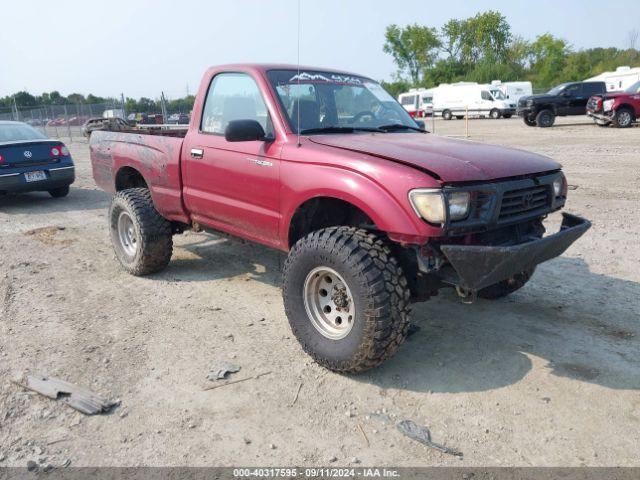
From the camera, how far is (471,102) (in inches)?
1515

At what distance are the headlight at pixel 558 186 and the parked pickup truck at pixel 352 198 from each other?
14 millimetres

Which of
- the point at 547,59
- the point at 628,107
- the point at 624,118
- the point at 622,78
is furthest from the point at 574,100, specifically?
the point at 547,59

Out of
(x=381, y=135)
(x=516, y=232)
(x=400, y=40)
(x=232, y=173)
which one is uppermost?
(x=400, y=40)

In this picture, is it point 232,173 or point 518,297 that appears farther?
point 518,297

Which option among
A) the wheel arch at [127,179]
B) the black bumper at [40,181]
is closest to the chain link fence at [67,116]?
the black bumper at [40,181]

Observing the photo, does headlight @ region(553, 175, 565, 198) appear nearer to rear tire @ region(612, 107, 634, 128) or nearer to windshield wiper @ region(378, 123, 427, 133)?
windshield wiper @ region(378, 123, 427, 133)

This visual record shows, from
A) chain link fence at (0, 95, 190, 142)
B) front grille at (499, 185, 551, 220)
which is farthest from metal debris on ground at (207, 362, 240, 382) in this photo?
chain link fence at (0, 95, 190, 142)

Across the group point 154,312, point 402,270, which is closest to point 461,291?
point 402,270

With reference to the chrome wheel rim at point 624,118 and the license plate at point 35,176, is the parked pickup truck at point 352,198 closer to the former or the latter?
the license plate at point 35,176

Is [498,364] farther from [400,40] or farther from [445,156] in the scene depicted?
[400,40]

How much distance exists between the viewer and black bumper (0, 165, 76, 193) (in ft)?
28.8

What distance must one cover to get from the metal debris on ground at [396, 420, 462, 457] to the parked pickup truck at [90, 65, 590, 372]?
1.46 feet

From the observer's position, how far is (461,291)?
325 centimetres

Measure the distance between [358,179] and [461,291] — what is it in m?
0.93
